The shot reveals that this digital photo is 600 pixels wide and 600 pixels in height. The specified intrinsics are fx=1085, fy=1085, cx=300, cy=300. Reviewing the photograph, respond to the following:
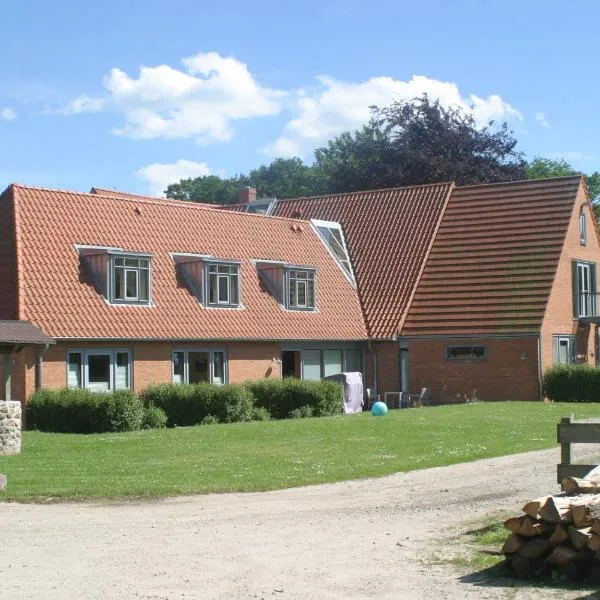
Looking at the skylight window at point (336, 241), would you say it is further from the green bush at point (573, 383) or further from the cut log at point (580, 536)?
the cut log at point (580, 536)

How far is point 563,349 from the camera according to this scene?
141 ft

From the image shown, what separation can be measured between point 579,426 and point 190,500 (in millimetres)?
6048

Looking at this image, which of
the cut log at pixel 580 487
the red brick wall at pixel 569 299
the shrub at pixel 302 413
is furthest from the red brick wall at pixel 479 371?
the cut log at pixel 580 487

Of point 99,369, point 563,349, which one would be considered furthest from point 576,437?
point 563,349

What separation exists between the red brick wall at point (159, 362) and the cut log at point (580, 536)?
23088mm

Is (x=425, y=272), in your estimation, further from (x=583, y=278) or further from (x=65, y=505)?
(x=65, y=505)

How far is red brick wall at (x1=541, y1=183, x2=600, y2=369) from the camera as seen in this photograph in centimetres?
4122

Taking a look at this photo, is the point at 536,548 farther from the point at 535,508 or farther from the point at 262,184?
the point at 262,184

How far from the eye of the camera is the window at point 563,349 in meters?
41.9

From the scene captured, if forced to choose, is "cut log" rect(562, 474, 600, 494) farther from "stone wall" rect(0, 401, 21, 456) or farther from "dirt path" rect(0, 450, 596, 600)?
"stone wall" rect(0, 401, 21, 456)

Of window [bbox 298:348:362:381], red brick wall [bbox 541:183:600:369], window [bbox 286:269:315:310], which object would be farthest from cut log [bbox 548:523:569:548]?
red brick wall [bbox 541:183:600:369]

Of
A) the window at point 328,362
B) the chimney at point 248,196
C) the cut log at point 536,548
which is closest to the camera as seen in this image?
the cut log at point 536,548

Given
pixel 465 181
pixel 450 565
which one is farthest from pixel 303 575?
pixel 465 181

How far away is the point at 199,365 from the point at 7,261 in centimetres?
745
